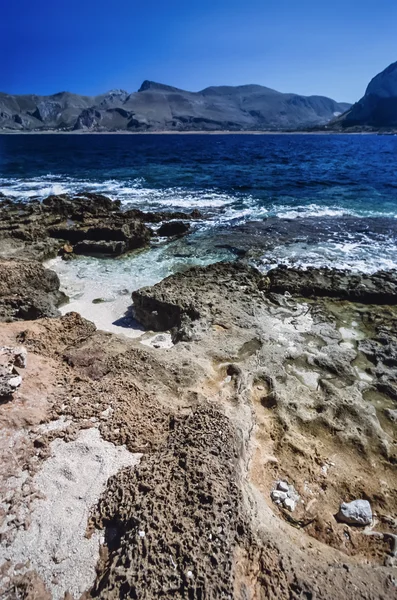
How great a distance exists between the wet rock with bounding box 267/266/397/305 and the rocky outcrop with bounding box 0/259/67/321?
22.4 ft

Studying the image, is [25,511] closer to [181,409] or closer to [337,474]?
[181,409]

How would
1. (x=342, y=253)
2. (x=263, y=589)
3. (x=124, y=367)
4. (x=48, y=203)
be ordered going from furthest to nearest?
(x=48, y=203) < (x=342, y=253) < (x=124, y=367) < (x=263, y=589)

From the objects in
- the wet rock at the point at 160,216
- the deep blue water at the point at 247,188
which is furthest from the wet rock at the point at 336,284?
the wet rock at the point at 160,216

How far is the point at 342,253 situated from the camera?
15258mm

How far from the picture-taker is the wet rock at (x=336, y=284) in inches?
433

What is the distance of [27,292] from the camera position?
382 inches

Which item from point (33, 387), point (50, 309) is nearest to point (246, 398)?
point (33, 387)

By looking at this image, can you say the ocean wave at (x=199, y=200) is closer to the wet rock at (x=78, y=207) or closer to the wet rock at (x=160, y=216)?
the wet rock at (x=160, y=216)

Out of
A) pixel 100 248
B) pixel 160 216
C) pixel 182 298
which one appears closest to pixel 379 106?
pixel 160 216

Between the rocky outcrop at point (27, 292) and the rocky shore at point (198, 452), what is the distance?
0.19ft

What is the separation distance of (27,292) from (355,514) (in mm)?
9078

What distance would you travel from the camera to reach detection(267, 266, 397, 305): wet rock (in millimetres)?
11008

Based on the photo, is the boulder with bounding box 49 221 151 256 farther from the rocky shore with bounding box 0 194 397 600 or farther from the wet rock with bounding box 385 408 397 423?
the wet rock with bounding box 385 408 397 423

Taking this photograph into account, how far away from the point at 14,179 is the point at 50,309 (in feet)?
110
